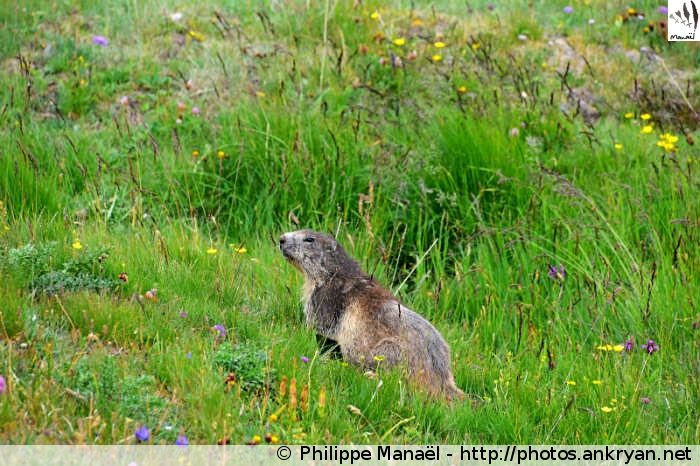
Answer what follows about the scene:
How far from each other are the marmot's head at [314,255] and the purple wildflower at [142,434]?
241cm

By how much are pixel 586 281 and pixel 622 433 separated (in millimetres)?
1989

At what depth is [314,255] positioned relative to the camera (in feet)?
20.8

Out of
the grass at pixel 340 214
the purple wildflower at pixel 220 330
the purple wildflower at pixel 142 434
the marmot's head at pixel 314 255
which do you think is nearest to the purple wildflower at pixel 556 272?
the grass at pixel 340 214

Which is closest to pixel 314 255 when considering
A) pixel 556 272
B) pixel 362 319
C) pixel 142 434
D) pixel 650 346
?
pixel 362 319

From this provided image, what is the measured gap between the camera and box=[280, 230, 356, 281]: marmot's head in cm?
630

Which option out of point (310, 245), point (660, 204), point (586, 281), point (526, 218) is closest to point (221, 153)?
point (310, 245)

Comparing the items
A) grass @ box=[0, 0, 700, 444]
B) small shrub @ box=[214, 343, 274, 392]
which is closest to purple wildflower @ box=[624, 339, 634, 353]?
grass @ box=[0, 0, 700, 444]

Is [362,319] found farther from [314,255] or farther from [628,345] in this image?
[628,345]

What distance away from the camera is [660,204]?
7.51m

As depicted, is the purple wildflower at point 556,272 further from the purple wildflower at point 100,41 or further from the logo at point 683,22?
the purple wildflower at point 100,41

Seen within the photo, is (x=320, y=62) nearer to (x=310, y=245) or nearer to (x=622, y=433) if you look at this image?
(x=310, y=245)

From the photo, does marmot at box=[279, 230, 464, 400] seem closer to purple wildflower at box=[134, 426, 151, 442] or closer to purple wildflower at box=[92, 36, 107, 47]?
purple wildflower at box=[134, 426, 151, 442]

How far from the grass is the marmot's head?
23 cm

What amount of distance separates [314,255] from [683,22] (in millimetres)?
6046
